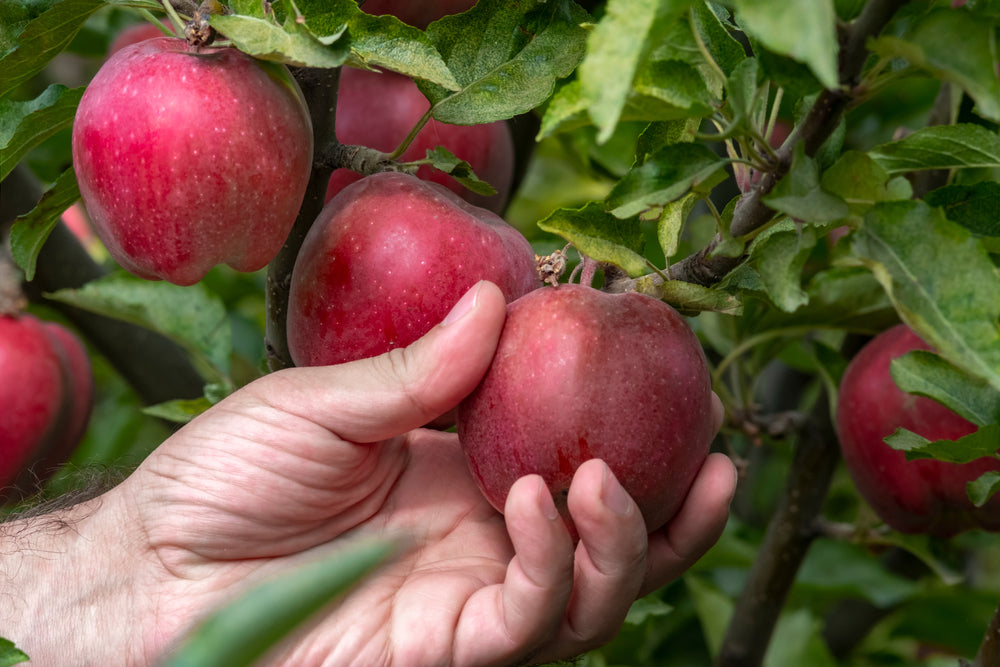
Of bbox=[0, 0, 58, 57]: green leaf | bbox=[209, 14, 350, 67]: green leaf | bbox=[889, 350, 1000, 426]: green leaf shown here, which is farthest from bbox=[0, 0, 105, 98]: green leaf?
bbox=[889, 350, 1000, 426]: green leaf

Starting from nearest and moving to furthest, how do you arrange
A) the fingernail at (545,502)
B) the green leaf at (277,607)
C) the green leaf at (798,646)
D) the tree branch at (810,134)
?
1. the green leaf at (277,607)
2. the tree branch at (810,134)
3. the fingernail at (545,502)
4. the green leaf at (798,646)

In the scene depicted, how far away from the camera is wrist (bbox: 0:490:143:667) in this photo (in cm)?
74

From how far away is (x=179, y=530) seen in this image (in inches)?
28.5

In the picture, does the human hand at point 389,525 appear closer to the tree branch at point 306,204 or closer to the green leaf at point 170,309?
the tree branch at point 306,204

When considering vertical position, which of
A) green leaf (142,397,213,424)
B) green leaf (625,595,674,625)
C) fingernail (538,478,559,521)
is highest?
fingernail (538,478,559,521)

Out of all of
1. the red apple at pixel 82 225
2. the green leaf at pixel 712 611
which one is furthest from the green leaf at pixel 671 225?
the red apple at pixel 82 225

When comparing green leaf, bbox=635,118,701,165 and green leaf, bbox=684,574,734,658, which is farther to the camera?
green leaf, bbox=684,574,734,658

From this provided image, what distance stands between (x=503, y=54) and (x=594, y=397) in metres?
0.25

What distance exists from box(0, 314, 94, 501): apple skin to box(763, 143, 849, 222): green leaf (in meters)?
0.89

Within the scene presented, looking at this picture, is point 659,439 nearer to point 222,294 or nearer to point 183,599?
point 183,599

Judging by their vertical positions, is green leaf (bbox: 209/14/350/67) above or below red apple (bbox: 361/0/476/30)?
above

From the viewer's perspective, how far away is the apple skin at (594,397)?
56 cm

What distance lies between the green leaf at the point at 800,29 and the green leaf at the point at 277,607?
0.24 m

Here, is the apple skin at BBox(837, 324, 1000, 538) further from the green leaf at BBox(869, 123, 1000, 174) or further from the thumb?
the thumb
